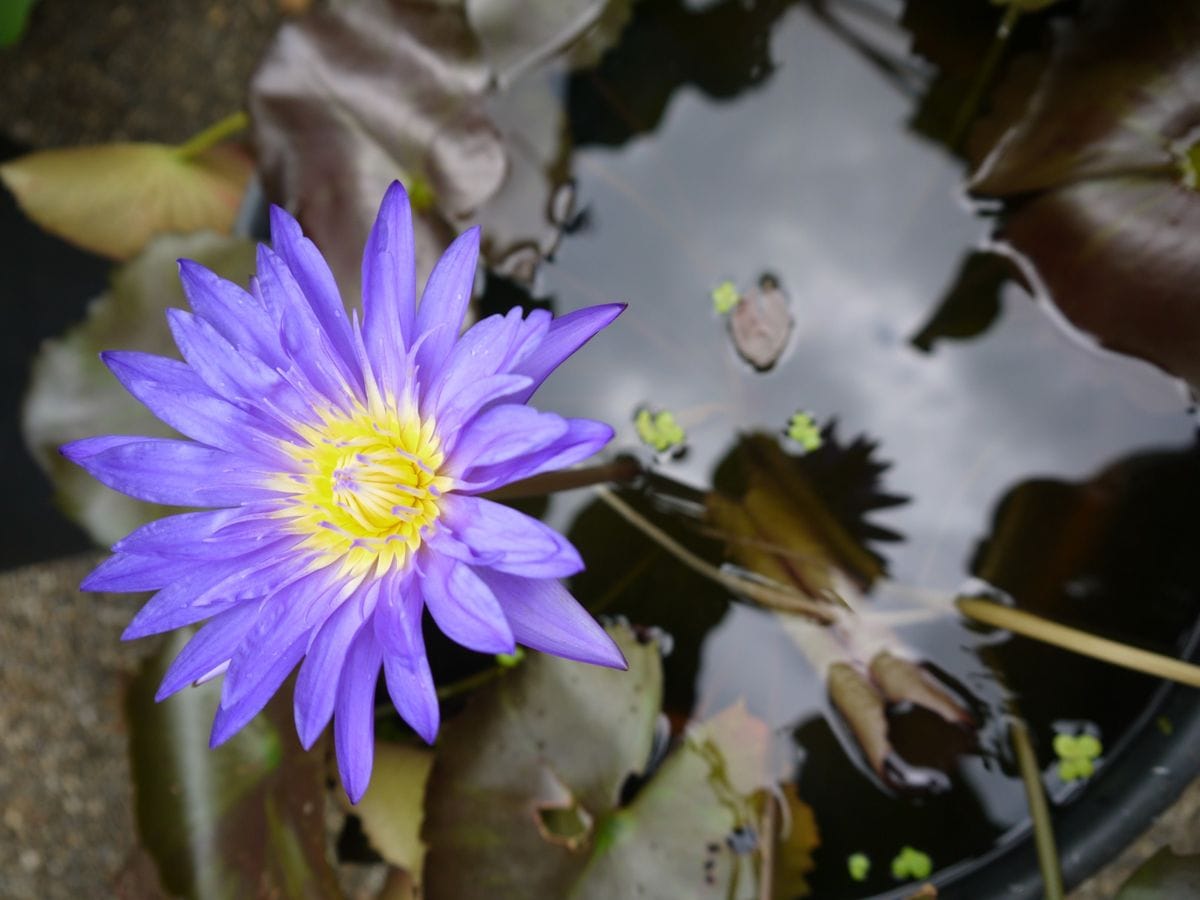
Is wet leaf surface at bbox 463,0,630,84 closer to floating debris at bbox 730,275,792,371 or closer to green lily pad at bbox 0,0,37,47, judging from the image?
floating debris at bbox 730,275,792,371

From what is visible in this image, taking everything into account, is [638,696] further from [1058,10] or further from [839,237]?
[1058,10]

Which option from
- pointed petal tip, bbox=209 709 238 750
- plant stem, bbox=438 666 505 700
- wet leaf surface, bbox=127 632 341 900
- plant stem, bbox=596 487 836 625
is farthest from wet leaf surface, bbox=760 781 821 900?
pointed petal tip, bbox=209 709 238 750

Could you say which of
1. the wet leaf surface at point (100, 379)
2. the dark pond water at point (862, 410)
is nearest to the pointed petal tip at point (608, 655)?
the dark pond water at point (862, 410)

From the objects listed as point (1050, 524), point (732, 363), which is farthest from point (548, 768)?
point (1050, 524)

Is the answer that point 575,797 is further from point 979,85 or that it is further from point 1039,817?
point 979,85

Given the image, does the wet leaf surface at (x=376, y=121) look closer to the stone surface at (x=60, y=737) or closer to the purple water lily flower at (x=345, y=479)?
the purple water lily flower at (x=345, y=479)
